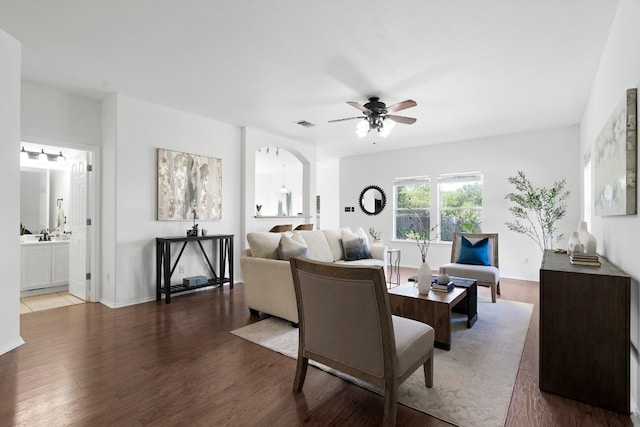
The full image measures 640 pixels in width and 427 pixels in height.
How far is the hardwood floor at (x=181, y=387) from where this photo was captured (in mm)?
1838

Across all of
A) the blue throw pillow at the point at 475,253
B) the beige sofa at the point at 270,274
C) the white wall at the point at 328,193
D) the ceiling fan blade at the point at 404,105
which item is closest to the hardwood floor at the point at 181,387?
the beige sofa at the point at 270,274

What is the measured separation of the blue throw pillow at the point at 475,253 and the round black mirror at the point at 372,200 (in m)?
3.04

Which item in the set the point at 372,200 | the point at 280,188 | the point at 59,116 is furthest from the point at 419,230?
the point at 59,116

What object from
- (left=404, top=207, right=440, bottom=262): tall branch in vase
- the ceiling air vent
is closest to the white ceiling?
the ceiling air vent

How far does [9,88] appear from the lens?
2.78 metres

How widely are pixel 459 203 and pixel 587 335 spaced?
485cm

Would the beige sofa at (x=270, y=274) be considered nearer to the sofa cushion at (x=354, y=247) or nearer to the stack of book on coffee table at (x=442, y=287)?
the sofa cushion at (x=354, y=247)

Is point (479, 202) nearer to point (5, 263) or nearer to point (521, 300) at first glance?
point (521, 300)

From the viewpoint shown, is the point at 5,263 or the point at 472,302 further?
the point at 472,302

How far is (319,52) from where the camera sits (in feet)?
9.76

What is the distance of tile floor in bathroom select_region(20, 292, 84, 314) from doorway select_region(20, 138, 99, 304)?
0.01 metres

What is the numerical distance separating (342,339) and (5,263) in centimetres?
297

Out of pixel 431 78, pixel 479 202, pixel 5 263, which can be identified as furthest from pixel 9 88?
pixel 479 202

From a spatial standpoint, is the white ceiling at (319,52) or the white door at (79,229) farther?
the white door at (79,229)
